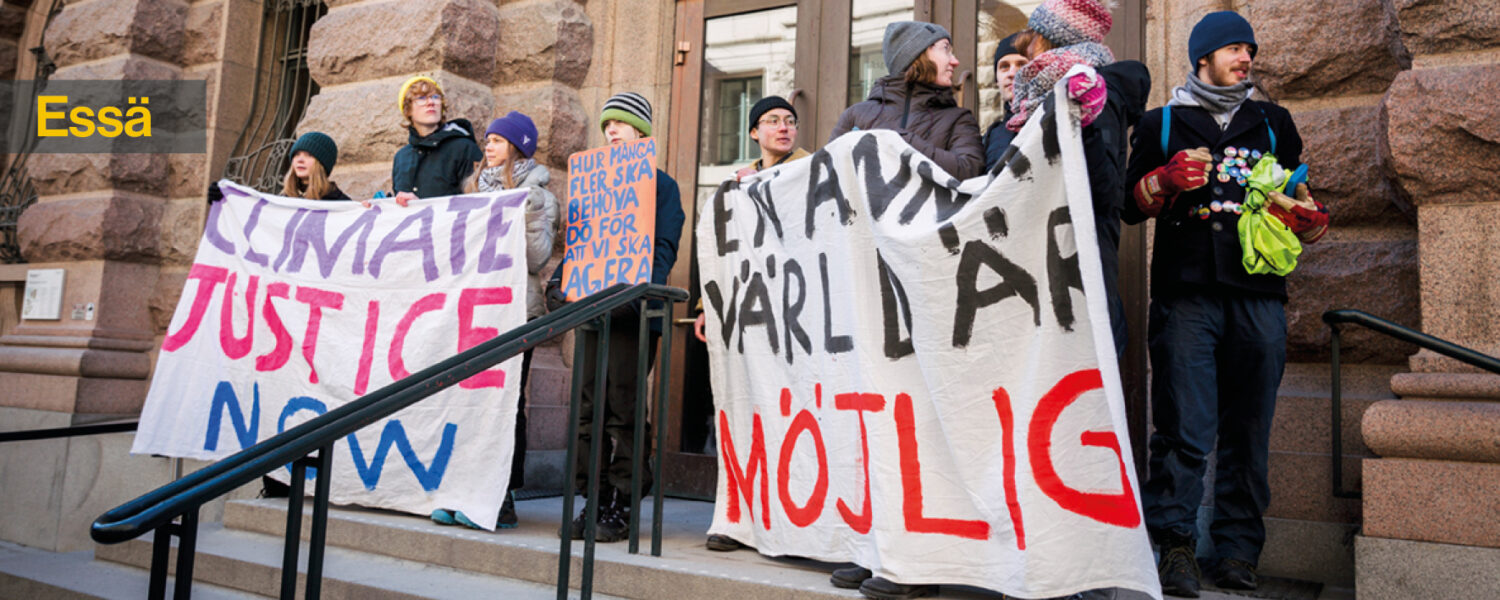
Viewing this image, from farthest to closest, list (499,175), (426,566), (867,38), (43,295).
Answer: (43,295) → (867,38) → (499,175) → (426,566)

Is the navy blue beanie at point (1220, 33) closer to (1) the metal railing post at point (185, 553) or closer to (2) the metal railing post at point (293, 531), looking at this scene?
(2) the metal railing post at point (293, 531)

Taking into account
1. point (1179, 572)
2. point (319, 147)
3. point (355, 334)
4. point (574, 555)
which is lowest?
point (574, 555)

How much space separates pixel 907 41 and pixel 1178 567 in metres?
2.00

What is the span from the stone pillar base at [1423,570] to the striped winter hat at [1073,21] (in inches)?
72.0

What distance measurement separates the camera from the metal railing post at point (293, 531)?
94.0 inches

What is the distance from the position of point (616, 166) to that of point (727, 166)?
66.7 inches

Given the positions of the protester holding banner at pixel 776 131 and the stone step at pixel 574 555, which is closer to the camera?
the stone step at pixel 574 555

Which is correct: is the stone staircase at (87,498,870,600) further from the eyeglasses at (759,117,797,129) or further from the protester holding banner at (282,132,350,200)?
the eyeglasses at (759,117,797,129)

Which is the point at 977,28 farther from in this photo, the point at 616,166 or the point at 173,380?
the point at 173,380

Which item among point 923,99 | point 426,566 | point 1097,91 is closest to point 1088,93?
point 1097,91

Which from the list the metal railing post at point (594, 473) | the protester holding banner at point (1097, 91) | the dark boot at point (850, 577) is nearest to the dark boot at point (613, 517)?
the metal railing post at point (594, 473)

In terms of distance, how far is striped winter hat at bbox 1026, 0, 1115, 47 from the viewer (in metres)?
3.16

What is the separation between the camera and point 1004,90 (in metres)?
3.54

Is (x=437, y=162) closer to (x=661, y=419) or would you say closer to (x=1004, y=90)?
(x=661, y=419)
